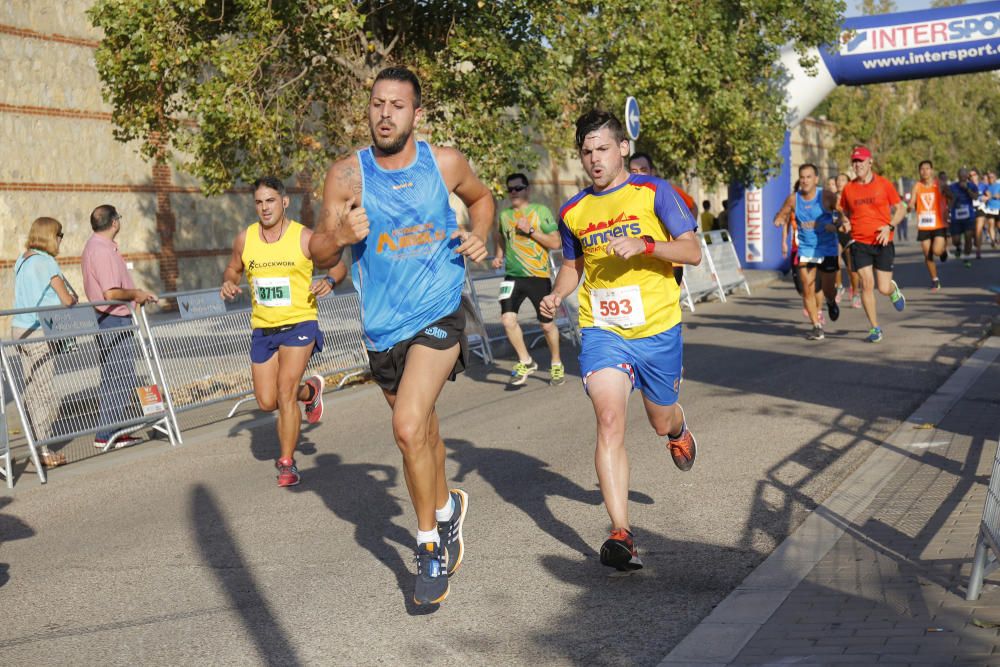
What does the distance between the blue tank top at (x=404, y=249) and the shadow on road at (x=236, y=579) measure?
123 centimetres

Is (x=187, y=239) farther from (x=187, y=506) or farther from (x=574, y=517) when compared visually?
(x=574, y=517)

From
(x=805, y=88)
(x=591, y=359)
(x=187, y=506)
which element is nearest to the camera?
(x=591, y=359)

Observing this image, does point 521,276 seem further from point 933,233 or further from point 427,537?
point 933,233

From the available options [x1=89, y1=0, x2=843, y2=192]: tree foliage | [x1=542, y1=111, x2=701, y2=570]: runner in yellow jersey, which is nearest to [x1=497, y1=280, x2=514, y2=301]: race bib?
[x1=89, y1=0, x2=843, y2=192]: tree foliage

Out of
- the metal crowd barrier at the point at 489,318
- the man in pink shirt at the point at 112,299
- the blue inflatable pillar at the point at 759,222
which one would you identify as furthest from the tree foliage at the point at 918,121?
the man in pink shirt at the point at 112,299

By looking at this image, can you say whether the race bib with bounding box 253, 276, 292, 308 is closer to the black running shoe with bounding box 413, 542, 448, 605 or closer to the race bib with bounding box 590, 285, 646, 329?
the race bib with bounding box 590, 285, 646, 329

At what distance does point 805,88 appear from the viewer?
2753cm

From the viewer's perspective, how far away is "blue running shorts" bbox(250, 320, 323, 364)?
8523 mm

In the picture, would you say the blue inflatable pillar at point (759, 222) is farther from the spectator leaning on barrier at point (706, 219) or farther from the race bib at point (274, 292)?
the race bib at point (274, 292)

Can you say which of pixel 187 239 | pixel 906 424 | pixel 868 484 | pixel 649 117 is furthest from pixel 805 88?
pixel 868 484

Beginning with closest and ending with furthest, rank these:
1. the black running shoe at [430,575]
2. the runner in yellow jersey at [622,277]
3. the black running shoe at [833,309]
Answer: the black running shoe at [430,575] < the runner in yellow jersey at [622,277] < the black running shoe at [833,309]

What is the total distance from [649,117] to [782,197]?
9475 millimetres

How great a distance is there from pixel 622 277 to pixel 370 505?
7.50 ft

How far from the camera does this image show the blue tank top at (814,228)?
14.4 m
